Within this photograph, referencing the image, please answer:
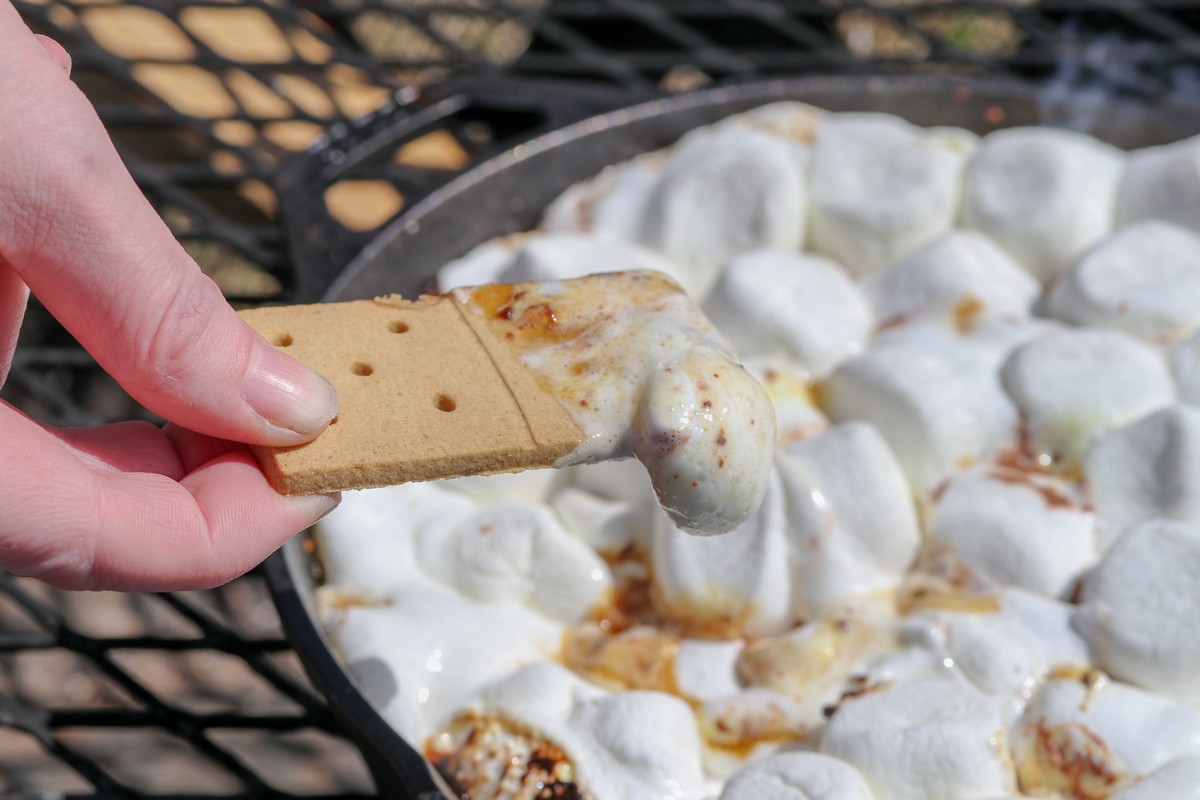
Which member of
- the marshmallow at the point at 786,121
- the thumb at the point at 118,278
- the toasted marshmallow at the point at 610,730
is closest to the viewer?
the thumb at the point at 118,278

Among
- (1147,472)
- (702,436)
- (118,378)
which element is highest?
(118,378)

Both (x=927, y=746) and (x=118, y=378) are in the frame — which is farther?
(x=927, y=746)

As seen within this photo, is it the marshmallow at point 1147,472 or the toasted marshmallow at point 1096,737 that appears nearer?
the toasted marshmallow at point 1096,737

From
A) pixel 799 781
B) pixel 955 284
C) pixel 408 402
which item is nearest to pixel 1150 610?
pixel 799 781

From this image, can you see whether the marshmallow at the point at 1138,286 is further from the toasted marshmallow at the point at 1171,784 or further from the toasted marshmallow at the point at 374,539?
the toasted marshmallow at the point at 374,539

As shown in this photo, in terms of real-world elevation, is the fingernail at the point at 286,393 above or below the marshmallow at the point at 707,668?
above

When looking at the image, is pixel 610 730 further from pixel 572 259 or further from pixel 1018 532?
pixel 572 259

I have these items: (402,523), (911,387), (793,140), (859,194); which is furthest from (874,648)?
(793,140)

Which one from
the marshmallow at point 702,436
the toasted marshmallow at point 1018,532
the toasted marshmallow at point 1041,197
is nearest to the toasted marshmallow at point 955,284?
the toasted marshmallow at point 1041,197
